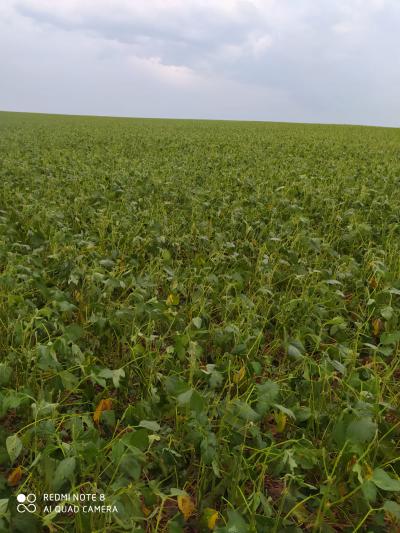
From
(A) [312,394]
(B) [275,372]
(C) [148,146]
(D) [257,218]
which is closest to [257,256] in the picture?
(D) [257,218]

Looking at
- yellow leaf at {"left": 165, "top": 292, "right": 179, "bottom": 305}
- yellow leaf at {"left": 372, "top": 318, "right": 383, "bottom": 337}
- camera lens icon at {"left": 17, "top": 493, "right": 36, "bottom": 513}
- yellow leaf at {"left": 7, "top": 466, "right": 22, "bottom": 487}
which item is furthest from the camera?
yellow leaf at {"left": 372, "top": 318, "right": 383, "bottom": 337}

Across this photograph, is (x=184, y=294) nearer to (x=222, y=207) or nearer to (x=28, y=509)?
(x=28, y=509)

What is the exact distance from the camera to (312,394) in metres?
2.50

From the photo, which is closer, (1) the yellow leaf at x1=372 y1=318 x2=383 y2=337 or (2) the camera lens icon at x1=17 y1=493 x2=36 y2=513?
(2) the camera lens icon at x1=17 y1=493 x2=36 y2=513

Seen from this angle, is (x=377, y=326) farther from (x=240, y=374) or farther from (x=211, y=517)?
(x=211, y=517)

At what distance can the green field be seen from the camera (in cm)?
191

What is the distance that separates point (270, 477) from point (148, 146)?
51.0 ft

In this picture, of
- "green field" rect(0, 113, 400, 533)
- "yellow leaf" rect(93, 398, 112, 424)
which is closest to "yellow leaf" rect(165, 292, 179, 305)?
"green field" rect(0, 113, 400, 533)

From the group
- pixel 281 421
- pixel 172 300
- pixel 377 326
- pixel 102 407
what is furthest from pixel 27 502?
pixel 377 326

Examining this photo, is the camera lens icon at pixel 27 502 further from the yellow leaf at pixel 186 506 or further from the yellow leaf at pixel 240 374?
the yellow leaf at pixel 240 374

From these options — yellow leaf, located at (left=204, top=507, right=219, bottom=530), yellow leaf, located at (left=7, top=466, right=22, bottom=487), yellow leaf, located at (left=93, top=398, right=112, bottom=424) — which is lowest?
yellow leaf, located at (left=7, top=466, right=22, bottom=487)

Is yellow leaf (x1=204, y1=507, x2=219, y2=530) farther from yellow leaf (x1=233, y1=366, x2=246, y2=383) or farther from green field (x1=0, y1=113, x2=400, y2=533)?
yellow leaf (x1=233, y1=366, x2=246, y2=383)

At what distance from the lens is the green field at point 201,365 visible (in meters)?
1.91

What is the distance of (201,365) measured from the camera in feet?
10.2
